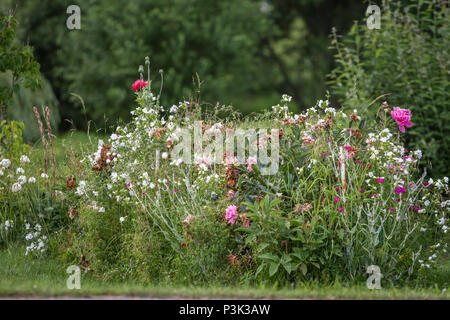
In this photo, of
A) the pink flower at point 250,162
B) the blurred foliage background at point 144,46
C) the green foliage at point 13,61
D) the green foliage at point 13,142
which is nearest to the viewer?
the pink flower at point 250,162

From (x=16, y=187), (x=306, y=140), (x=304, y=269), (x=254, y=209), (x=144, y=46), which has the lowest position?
(x=304, y=269)

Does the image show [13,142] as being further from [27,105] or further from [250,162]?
[27,105]

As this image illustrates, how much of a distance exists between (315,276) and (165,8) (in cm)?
1251

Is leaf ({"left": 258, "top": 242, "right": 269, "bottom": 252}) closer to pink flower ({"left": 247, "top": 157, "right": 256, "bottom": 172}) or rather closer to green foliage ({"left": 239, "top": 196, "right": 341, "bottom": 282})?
green foliage ({"left": 239, "top": 196, "right": 341, "bottom": 282})

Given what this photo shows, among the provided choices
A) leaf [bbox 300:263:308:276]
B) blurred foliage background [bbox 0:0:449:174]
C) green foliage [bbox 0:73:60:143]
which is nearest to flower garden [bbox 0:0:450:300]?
leaf [bbox 300:263:308:276]

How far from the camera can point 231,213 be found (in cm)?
478

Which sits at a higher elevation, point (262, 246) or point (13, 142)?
point (13, 142)

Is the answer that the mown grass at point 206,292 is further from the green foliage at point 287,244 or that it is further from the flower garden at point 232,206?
the green foliage at point 287,244

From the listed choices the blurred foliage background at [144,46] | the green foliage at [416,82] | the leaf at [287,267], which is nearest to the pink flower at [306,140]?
the leaf at [287,267]

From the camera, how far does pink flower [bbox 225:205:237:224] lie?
4.77m

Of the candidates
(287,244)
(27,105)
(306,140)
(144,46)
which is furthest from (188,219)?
(144,46)

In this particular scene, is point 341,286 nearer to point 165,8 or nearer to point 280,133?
point 280,133

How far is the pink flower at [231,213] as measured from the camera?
4.77 meters
